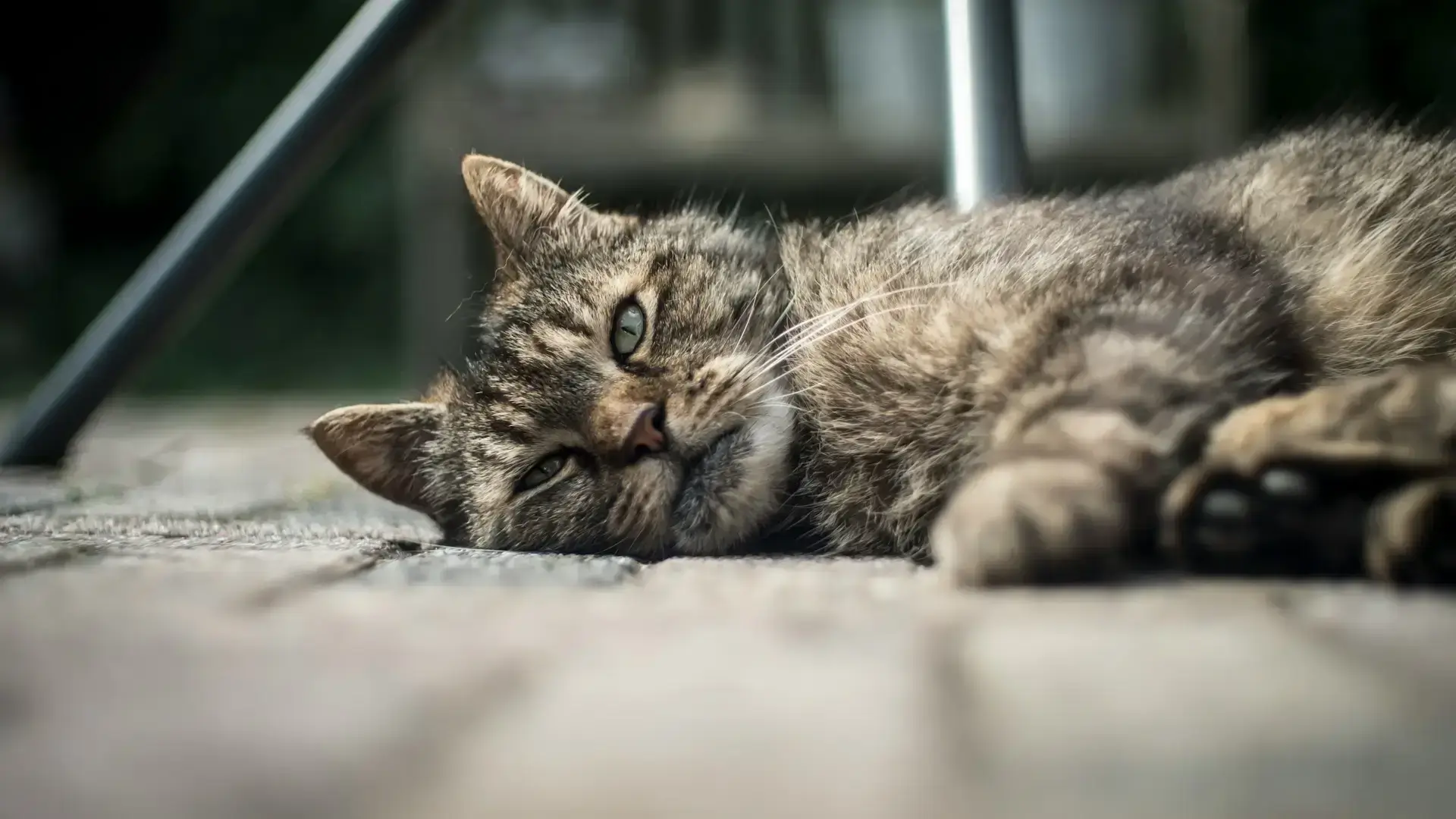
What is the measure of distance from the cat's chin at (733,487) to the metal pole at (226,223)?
719mm

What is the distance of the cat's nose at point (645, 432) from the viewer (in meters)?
0.97

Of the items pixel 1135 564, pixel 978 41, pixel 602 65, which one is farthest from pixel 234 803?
pixel 602 65

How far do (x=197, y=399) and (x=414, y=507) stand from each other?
302 centimetres

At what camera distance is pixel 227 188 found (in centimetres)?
137

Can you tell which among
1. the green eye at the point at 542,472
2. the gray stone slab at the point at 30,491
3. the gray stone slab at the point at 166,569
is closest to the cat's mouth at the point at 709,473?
the green eye at the point at 542,472

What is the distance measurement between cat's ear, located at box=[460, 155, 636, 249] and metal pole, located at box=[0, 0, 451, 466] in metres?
0.19

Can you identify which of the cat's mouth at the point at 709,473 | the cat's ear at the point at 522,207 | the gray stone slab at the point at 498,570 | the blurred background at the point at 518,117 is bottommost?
the gray stone slab at the point at 498,570

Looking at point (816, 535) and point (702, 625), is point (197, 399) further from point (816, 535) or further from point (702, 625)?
point (702, 625)

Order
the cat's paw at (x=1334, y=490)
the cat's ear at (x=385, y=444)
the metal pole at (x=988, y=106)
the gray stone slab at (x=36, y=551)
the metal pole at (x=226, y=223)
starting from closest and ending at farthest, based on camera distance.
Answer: the cat's paw at (x=1334, y=490), the gray stone slab at (x=36, y=551), the cat's ear at (x=385, y=444), the metal pole at (x=226, y=223), the metal pole at (x=988, y=106)

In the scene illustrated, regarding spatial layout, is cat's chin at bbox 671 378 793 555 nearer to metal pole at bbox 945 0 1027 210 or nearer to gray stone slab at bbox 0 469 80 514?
metal pole at bbox 945 0 1027 210

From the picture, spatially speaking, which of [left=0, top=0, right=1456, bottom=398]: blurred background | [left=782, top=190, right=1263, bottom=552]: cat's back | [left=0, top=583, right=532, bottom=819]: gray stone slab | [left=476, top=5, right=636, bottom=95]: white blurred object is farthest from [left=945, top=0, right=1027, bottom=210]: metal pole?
[left=476, top=5, right=636, bottom=95]: white blurred object

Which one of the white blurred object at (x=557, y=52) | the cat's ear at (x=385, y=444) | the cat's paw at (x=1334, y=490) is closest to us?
the cat's paw at (x=1334, y=490)

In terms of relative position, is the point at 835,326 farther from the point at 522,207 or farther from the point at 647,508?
the point at 522,207

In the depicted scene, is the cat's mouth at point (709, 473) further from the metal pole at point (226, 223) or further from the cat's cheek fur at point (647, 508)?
the metal pole at point (226, 223)
